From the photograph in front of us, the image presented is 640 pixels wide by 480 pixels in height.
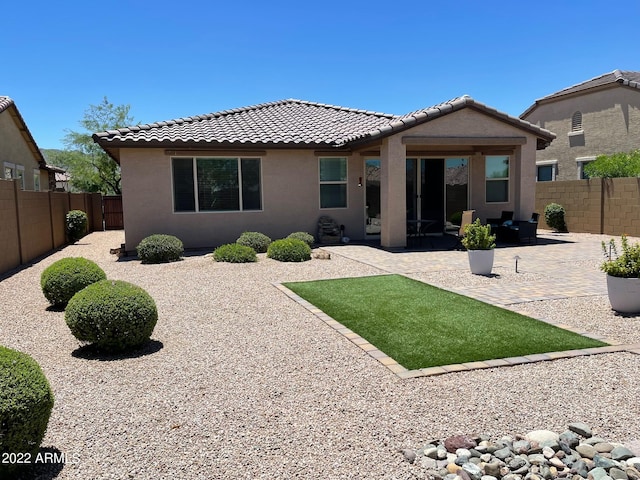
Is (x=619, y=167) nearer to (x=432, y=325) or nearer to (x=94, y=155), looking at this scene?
(x=432, y=325)

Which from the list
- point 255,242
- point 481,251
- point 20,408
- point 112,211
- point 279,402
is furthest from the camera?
point 112,211

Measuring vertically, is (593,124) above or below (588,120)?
below

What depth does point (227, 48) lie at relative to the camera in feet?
65.9

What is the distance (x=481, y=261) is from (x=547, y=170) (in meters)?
20.4

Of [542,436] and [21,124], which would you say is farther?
[21,124]

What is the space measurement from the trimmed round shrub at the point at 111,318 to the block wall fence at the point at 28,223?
7456 mm

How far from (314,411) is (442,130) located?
38.0 feet

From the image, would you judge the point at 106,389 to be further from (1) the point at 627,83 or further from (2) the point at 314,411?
(1) the point at 627,83

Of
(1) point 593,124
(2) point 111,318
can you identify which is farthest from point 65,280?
(1) point 593,124

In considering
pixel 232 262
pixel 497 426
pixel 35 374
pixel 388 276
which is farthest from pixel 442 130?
pixel 35 374

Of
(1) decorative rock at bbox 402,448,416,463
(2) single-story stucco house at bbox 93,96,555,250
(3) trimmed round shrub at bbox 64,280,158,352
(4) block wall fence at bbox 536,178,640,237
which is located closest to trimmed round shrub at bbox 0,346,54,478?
(3) trimmed round shrub at bbox 64,280,158,352

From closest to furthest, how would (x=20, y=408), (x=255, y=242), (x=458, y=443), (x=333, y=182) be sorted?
(x=20, y=408) → (x=458, y=443) → (x=255, y=242) → (x=333, y=182)

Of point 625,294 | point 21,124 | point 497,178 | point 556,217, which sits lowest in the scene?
point 625,294

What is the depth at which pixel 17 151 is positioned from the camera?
23.7 meters
